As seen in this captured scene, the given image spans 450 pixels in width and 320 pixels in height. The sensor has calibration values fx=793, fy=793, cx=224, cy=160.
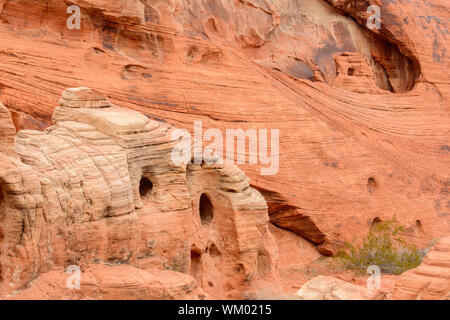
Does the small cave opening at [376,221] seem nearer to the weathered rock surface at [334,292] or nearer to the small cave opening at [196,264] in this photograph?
the small cave opening at [196,264]

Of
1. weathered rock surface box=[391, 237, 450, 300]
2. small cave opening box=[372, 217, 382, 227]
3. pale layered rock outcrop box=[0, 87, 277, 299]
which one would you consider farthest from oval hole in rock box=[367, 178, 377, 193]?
weathered rock surface box=[391, 237, 450, 300]

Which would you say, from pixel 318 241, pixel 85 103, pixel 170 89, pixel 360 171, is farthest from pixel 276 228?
pixel 85 103

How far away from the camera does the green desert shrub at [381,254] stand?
47.2ft

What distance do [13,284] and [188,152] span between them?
11.2 feet

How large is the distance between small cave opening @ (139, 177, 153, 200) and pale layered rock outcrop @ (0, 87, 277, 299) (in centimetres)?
2

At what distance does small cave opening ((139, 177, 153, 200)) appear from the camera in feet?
35.6

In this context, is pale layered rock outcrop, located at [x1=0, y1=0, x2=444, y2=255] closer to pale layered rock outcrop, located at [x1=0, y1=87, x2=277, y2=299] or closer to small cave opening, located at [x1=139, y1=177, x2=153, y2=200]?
small cave opening, located at [x1=139, y1=177, x2=153, y2=200]

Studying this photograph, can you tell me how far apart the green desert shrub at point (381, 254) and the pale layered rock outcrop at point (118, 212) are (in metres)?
3.01

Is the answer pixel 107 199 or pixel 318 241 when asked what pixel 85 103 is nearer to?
pixel 107 199

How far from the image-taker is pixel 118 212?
392 inches

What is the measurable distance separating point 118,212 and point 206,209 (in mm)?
2196

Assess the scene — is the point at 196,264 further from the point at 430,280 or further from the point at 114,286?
the point at 430,280

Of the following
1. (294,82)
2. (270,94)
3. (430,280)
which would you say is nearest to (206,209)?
(430,280)

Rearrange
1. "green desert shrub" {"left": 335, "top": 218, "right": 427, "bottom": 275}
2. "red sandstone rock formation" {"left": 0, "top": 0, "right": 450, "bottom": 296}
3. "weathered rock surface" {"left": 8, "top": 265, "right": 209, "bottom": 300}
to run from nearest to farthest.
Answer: "weathered rock surface" {"left": 8, "top": 265, "right": 209, "bottom": 300}
"red sandstone rock formation" {"left": 0, "top": 0, "right": 450, "bottom": 296}
"green desert shrub" {"left": 335, "top": 218, "right": 427, "bottom": 275}
